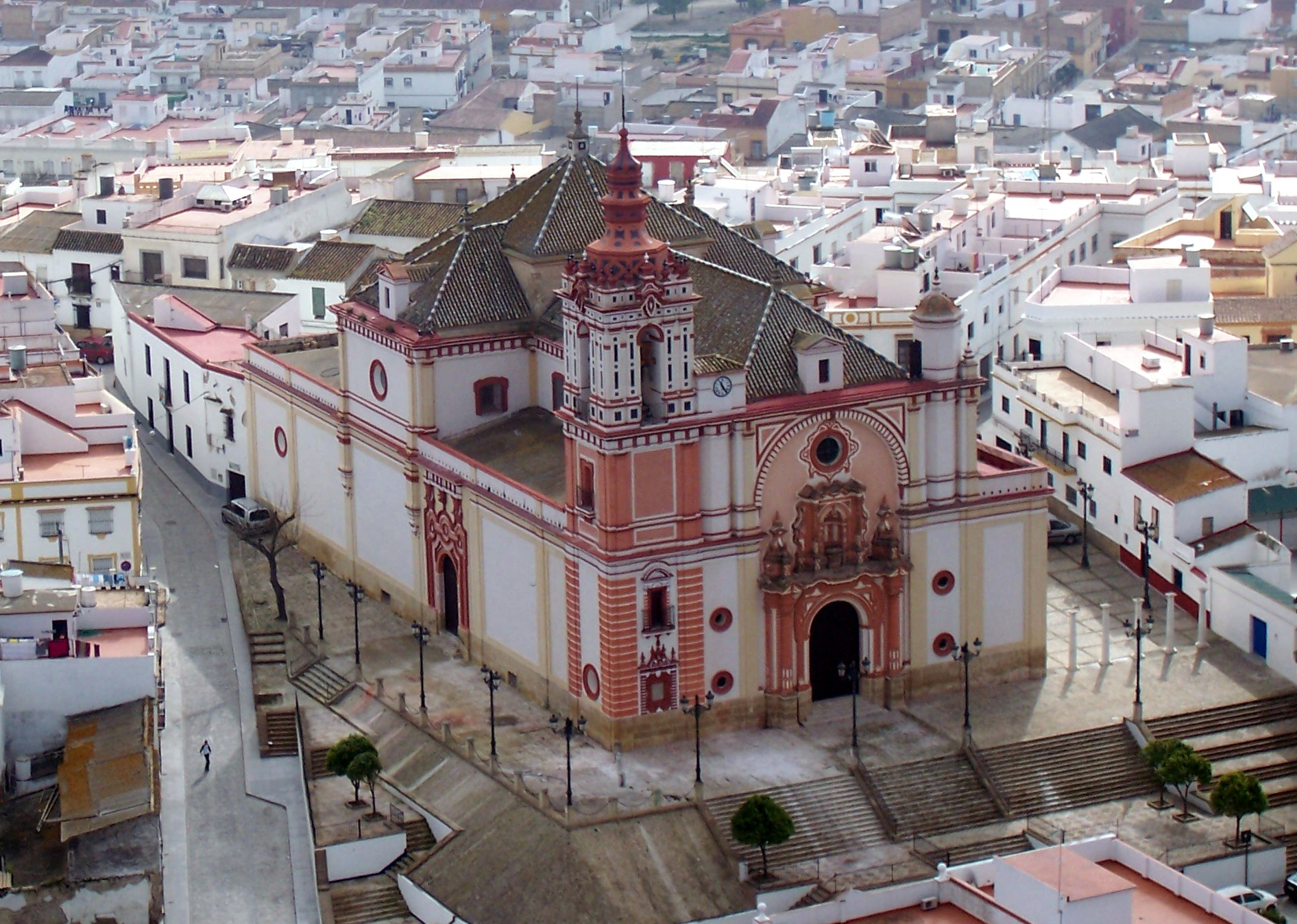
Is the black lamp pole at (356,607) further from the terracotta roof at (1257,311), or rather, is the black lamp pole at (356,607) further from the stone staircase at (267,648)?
the terracotta roof at (1257,311)

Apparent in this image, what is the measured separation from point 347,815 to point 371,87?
114 meters

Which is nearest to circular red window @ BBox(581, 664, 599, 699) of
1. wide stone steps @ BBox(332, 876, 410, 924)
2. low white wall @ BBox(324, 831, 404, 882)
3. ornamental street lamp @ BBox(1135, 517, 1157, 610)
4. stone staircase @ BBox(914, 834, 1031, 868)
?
low white wall @ BBox(324, 831, 404, 882)

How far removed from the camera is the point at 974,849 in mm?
80625

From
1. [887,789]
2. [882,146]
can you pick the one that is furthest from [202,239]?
[887,789]

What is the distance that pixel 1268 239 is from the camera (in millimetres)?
123188

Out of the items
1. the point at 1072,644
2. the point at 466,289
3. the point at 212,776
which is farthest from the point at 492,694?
the point at 1072,644

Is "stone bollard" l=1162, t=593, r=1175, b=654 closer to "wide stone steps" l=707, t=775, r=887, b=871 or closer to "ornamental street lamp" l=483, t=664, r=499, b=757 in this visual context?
"wide stone steps" l=707, t=775, r=887, b=871

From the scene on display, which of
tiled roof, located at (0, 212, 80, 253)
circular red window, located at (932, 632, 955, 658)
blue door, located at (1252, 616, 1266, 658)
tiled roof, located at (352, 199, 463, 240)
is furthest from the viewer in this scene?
tiled roof, located at (0, 212, 80, 253)

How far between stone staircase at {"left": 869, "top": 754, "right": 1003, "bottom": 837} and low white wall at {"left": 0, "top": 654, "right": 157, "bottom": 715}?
2115cm

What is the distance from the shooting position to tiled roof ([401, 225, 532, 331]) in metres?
92.1

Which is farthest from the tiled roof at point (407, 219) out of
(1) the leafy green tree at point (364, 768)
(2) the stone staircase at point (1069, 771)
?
(2) the stone staircase at point (1069, 771)

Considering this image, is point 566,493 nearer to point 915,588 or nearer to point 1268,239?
point 915,588

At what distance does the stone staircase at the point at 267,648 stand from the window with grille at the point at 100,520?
5682 millimetres

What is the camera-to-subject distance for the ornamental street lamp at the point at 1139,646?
282 ft
